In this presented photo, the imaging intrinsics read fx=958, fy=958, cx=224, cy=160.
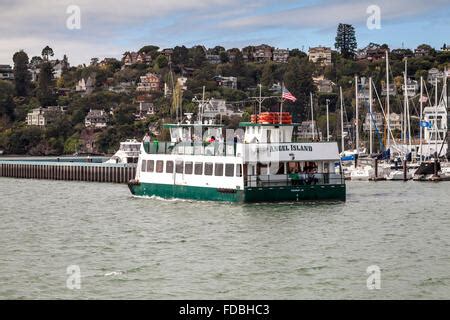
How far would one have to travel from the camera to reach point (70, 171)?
101 meters

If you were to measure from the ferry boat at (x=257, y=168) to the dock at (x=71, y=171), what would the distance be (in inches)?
1298

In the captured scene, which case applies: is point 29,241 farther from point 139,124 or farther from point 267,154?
point 139,124

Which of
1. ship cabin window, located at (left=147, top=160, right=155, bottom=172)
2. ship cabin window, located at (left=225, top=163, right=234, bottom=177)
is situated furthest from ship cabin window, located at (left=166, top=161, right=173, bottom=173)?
ship cabin window, located at (left=225, top=163, right=234, bottom=177)

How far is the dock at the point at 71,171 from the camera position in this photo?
93188 mm

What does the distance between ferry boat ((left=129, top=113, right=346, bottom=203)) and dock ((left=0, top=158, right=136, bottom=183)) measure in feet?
108

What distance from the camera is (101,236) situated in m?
44.6

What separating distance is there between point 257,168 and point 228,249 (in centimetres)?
1458

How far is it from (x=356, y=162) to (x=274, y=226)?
4868 cm

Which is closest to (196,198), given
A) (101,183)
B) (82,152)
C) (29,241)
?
(29,241)

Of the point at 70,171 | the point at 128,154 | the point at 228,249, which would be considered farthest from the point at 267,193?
the point at 128,154

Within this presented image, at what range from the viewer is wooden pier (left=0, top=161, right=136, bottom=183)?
93188 mm

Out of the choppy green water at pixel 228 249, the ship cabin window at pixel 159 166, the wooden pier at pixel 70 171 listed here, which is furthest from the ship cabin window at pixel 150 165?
the wooden pier at pixel 70 171

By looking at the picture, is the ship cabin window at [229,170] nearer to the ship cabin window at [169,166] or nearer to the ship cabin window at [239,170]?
the ship cabin window at [239,170]
